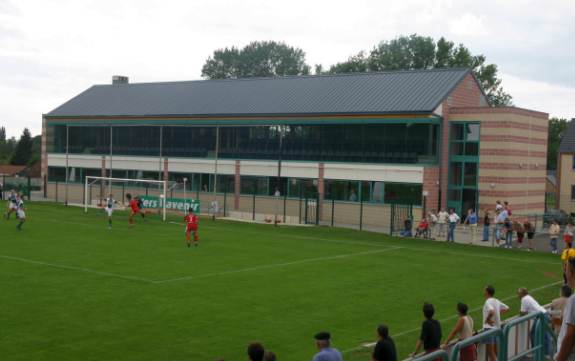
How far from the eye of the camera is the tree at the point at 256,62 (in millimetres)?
116812

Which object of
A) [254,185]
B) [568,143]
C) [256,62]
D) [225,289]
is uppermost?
[256,62]

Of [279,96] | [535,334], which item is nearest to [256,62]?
[279,96]

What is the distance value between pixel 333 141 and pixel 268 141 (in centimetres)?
580

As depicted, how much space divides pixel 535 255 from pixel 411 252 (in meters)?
6.36

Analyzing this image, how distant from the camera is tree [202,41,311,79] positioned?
11681 cm

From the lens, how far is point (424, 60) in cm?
8988

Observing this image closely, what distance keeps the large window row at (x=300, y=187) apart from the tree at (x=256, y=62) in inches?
2276

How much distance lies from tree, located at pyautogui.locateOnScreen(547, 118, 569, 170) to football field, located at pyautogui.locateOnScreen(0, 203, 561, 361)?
7475 cm

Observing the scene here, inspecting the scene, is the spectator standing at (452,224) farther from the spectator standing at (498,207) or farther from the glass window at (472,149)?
the glass window at (472,149)

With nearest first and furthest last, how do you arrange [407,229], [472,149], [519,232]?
1. [519,232]
2. [407,229]
3. [472,149]

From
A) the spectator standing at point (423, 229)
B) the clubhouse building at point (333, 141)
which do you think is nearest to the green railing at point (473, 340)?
the spectator standing at point (423, 229)

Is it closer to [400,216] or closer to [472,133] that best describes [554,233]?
[400,216]

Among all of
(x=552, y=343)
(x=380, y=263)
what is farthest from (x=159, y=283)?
(x=552, y=343)

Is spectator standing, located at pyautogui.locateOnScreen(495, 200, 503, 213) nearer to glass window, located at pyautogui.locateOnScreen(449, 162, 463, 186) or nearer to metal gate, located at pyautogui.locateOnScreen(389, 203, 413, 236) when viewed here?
glass window, located at pyautogui.locateOnScreen(449, 162, 463, 186)
